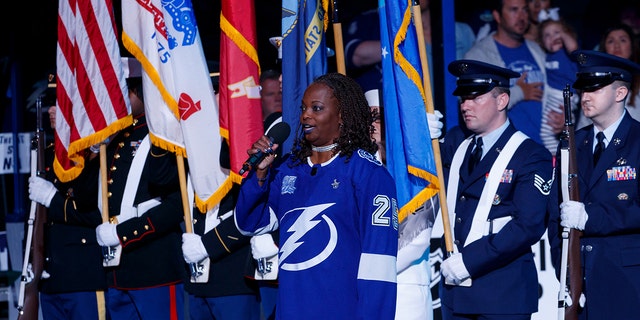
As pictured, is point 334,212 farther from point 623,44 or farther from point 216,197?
point 623,44

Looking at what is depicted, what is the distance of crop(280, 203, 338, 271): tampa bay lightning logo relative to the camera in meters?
3.96

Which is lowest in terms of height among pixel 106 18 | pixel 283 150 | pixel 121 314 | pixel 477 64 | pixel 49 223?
pixel 121 314

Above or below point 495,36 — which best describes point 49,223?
below

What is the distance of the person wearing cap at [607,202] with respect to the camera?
16.7 ft

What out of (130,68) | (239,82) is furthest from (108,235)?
(130,68)

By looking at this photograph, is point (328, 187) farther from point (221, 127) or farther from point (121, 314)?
point (121, 314)

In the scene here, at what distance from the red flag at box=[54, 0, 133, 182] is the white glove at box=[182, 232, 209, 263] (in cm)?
97

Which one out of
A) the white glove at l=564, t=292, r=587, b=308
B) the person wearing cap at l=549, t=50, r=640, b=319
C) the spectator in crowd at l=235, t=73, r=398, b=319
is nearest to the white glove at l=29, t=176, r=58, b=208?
the spectator in crowd at l=235, t=73, r=398, b=319

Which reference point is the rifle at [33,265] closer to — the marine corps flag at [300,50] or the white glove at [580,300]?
the marine corps flag at [300,50]

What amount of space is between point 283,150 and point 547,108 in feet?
10.5

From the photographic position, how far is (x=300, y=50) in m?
5.52

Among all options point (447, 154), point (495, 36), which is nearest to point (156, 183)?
point (447, 154)

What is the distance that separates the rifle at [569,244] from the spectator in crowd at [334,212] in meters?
1.44

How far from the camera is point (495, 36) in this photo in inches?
316
